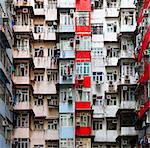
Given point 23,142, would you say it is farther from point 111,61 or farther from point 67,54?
point 111,61

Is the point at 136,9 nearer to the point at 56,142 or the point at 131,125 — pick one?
the point at 131,125

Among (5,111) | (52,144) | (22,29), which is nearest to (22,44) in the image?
(22,29)

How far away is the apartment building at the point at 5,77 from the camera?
21156mm

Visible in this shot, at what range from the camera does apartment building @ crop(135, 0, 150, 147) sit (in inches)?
824

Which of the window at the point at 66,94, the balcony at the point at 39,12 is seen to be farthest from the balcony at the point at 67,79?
the balcony at the point at 39,12

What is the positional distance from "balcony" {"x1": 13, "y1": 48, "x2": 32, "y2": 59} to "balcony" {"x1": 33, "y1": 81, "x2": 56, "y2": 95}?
150 cm

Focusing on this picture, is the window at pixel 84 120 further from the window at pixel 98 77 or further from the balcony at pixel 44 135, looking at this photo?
the window at pixel 98 77

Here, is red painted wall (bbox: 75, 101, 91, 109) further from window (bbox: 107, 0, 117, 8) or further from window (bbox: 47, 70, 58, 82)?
window (bbox: 107, 0, 117, 8)

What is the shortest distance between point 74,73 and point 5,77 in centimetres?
477

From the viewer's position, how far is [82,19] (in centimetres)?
2661

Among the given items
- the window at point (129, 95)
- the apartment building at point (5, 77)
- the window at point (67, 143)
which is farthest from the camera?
the window at point (129, 95)

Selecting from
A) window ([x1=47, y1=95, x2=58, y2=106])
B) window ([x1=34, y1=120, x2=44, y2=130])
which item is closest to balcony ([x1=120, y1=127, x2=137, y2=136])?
window ([x1=47, y1=95, x2=58, y2=106])

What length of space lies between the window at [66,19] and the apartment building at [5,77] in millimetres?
2526

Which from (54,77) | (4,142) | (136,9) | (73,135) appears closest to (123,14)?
(136,9)
